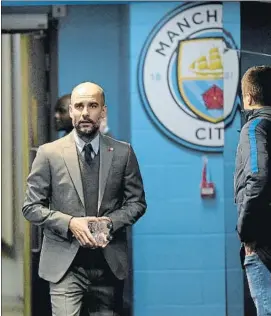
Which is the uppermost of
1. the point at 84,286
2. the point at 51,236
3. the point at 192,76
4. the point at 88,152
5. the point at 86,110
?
the point at 192,76

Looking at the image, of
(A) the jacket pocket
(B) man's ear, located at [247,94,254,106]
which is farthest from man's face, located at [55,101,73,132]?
(B) man's ear, located at [247,94,254,106]

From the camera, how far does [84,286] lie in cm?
358

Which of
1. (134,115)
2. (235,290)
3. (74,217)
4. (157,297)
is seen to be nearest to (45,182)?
(74,217)

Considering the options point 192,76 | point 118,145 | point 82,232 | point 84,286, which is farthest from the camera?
point 192,76

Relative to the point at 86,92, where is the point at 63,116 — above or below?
below

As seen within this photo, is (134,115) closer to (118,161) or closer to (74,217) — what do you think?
(118,161)

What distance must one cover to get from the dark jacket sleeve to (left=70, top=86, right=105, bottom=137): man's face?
0.77 meters

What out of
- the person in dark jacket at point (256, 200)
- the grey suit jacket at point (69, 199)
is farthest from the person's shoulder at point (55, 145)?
the person in dark jacket at point (256, 200)

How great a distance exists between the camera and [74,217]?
11.6 ft

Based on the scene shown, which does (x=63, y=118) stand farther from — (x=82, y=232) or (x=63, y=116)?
(x=82, y=232)

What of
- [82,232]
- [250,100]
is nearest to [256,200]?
[250,100]

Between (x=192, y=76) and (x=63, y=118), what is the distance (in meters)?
0.74

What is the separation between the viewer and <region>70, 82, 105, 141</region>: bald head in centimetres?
359

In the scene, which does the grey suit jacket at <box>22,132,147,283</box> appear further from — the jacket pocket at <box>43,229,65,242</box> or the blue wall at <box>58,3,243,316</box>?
the blue wall at <box>58,3,243,316</box>
